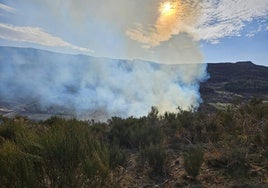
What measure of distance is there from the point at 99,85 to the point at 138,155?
108 ft

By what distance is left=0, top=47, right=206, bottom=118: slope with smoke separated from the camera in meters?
33.0

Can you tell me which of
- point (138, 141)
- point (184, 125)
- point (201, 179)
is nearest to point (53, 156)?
point (201, 179)

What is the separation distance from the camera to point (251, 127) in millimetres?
9305

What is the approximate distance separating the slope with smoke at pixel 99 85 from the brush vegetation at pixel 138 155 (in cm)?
1676

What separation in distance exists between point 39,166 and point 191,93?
107 ft

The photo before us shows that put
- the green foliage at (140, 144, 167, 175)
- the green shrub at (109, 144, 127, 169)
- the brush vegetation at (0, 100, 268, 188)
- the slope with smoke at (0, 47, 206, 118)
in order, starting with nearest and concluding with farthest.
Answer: the brush vegetation at (0, 100, 268, 188), the green shrub at (109, 144, 127, 169), the green foliage at (140, 144, 167, 175), the slope with smoke at (0, 47, 206, 118)

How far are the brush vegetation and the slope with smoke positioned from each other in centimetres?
1676

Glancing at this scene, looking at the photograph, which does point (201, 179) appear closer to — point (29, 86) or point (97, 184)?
point (97, 184)

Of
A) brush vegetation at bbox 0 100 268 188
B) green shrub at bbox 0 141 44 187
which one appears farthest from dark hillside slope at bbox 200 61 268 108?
green shrub at bbox 0 141 44 187

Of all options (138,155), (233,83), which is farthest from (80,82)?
(138,155)

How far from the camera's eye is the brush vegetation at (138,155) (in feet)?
12.9

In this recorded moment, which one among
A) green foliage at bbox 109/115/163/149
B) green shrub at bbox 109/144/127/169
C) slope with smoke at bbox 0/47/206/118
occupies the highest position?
slope with smoke at bbox 0/47/206/118

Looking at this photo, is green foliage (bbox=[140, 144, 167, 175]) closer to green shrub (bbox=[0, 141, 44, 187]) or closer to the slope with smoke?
green shrub (bbox=[0, 141, 44, 187])

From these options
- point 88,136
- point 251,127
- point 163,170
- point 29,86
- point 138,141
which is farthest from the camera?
→ point 29,86
